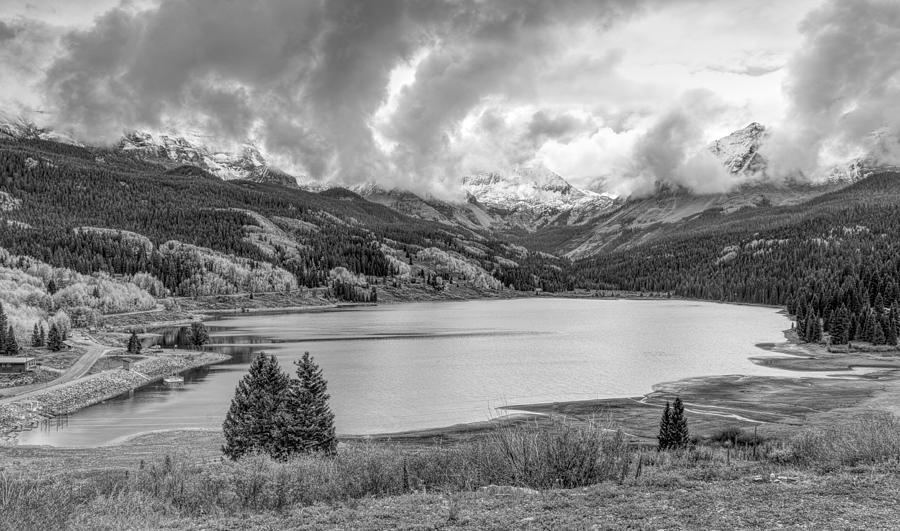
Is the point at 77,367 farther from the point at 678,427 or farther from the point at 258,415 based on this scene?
the point at 678,427

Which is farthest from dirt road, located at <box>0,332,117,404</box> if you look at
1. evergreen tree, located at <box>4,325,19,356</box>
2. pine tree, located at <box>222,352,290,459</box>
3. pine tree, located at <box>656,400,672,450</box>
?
pine tree, located at <box>656,400,672,450</box>

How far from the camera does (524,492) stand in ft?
57.0

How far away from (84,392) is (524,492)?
64985 millimetres

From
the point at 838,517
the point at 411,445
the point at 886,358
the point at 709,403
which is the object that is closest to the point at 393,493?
the point at 838,517

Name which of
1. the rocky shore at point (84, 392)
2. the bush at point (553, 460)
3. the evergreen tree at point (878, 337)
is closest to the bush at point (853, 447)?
the bush at point (553, 460)

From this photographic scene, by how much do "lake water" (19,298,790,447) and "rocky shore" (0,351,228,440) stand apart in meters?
2.30

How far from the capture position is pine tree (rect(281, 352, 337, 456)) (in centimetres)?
3647

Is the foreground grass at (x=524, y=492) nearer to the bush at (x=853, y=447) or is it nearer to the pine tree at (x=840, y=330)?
the bush at (x=853, y=447)

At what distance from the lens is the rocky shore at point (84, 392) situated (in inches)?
2239

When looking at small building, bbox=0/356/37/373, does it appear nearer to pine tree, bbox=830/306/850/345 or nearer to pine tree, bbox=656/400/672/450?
pine tree, bbox=656/400/672/450

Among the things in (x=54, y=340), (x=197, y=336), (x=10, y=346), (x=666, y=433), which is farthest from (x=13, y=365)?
(x=666, y=433)

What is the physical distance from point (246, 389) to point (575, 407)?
29.1 metres

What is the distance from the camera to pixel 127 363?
8544 cm

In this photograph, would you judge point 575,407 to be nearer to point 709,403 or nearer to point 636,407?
point 636,407
